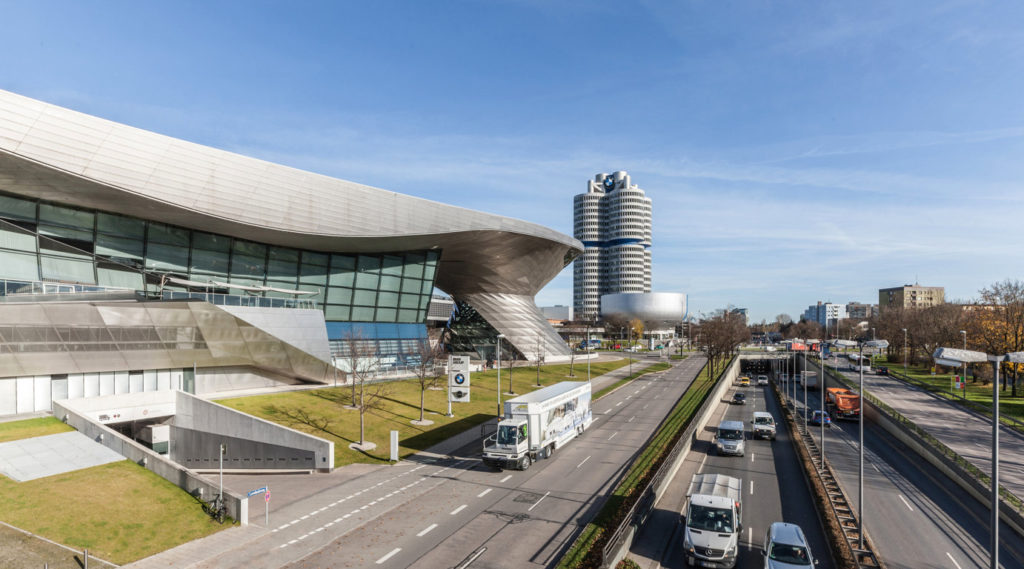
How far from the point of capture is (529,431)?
30.6 metres

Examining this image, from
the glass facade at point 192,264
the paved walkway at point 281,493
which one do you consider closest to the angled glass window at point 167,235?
the glass facade at point 192,264

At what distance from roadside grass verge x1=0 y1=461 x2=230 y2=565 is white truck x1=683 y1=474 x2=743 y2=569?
17.6 m

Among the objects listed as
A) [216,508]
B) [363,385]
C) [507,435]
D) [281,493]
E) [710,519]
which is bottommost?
[281,493]

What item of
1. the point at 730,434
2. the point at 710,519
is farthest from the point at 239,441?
the point at 730,434

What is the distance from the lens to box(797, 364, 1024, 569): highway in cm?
1944

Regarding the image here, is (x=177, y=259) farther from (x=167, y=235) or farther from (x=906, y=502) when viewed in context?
(x=906, y=502)

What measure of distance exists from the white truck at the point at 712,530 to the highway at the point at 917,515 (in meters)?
5.34

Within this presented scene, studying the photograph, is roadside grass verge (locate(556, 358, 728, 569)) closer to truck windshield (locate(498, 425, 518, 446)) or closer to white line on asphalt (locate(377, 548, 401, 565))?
white line on asphalt (locate(377, 548, 401, 565))

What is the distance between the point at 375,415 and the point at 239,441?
9.37 meters

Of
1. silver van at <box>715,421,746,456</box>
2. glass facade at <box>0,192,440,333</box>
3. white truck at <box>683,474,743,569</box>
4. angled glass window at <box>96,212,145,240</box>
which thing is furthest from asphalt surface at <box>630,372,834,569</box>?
angled glass window at <box>96,212,145,240</box>

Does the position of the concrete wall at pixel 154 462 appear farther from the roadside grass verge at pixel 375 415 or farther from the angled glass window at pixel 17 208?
the angled glass window at pixel 17 208

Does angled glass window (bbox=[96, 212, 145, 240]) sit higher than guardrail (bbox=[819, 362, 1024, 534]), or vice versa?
angled glass window (bbox=[96, 212, 145, 240])

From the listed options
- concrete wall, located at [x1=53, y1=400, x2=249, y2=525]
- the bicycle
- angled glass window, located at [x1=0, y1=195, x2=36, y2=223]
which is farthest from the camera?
angled glass window, located at [x1=0, y1=195, x2=36, y2=223]

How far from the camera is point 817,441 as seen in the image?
39.0 meters
